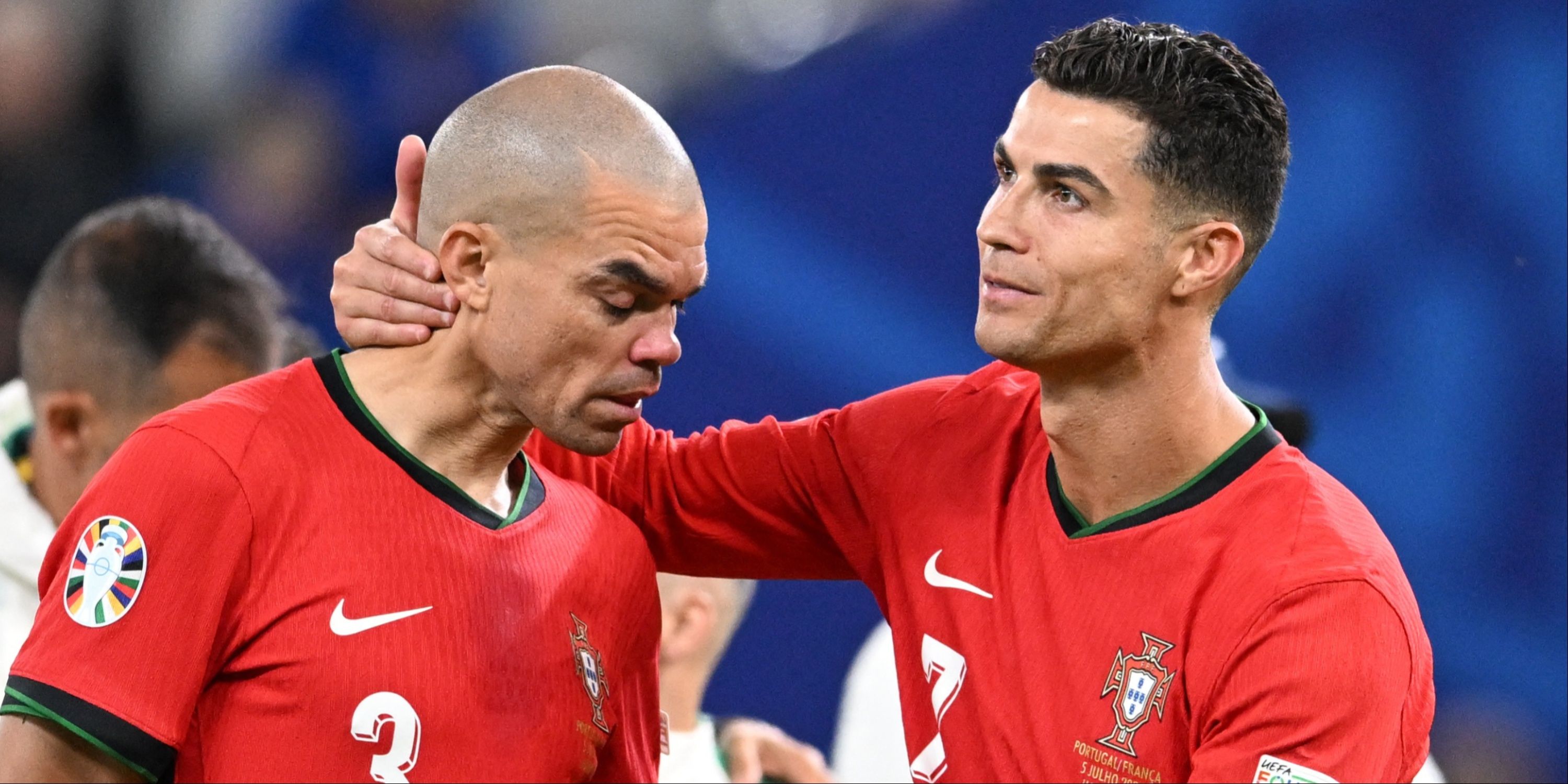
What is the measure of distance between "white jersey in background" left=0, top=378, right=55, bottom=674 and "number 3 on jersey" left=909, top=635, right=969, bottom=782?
221 cm

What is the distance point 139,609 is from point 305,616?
20cm

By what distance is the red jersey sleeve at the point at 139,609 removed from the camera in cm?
187

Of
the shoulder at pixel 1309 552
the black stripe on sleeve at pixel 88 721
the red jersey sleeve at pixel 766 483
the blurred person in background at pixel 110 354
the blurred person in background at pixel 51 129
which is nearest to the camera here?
the black stripe on sleeve at pixel 88 721

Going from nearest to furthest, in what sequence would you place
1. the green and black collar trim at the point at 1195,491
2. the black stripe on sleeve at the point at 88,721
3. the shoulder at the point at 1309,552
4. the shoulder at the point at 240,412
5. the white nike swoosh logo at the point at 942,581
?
the black stripe on sleeve at the point at 88,721, the shoulder at the point at 240,412, the shoulder at the point at 1309,552, the green and black collar trim at the point at 1195,491, the white nike swoosh logo at the point at 942,581

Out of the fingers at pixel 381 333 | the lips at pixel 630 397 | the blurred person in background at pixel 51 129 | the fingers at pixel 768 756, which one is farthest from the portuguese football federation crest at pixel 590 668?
the blurred person in background at pixel 51 129

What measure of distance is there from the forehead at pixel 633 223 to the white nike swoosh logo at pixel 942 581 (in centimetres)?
64

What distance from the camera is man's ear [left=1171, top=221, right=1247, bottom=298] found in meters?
2.43

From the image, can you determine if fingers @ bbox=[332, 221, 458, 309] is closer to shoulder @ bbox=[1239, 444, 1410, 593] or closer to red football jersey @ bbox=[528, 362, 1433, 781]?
red football jersey @ bbox=[528, 362, 1433, 781]

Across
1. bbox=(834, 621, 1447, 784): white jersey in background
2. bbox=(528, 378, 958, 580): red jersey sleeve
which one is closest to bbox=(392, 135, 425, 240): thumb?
bbox=(528, 378, 958, 580): red jersey sleeve

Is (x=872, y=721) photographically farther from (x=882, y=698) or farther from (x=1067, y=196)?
(x=1067, y=196)

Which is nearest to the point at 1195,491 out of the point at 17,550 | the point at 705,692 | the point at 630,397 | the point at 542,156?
the point at 630,397

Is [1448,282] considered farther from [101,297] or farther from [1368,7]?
[101,297]

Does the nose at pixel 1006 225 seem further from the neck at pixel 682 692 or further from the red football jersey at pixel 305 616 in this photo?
the neck at pixel 682 692

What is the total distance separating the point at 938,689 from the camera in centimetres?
241
